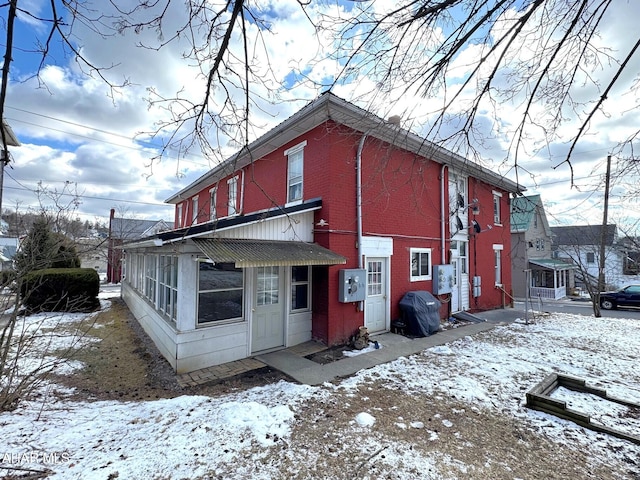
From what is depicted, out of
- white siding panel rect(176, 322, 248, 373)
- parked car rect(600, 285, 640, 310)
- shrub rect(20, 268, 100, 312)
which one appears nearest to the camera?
white siding panel rect(176, 322, 248, 373)

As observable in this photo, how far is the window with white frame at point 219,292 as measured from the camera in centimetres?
615

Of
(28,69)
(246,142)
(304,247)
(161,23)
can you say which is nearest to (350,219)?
(304,247)

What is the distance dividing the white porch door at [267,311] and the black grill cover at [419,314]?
3.76 m

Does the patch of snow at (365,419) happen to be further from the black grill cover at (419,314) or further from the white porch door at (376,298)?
the black grill cover at (419,314)

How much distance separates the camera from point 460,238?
11789mm

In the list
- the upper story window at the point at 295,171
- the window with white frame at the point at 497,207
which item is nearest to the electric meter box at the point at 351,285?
the upper story window at the point at 295,171

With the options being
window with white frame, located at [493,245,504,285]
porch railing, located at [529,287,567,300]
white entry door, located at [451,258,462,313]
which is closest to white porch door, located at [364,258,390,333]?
white entry door, located at [451,258,462,313]

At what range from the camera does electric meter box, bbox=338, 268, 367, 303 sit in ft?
23.9

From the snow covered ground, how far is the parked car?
1665 cm

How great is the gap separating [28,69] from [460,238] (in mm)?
12418

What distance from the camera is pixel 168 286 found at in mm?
7074

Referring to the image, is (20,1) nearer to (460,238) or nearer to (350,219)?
(350,219)

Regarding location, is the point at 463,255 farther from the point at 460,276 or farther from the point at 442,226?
the point at 442,226

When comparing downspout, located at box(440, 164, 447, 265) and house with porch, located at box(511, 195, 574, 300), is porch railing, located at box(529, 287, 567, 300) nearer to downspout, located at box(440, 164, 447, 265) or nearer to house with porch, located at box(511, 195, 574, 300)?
house with porch, located at box(511, 195, 574, 300)
